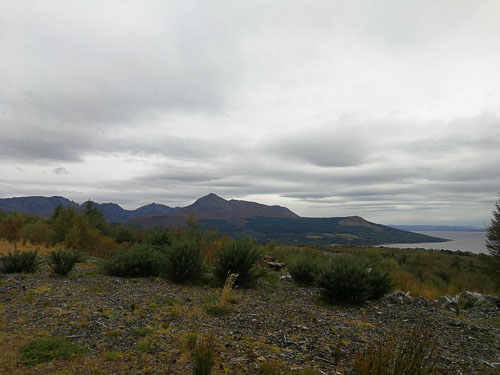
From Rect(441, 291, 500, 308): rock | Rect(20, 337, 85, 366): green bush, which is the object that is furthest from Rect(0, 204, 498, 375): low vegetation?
Rect(441, 291, 500, 308): rock

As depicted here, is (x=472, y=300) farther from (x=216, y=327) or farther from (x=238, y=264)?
(x=216, y=327)

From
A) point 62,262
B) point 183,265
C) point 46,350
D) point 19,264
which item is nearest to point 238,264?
point 183,265

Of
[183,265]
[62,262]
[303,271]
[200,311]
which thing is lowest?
[200,311]

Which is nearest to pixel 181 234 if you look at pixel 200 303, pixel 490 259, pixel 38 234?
pixel 38 234

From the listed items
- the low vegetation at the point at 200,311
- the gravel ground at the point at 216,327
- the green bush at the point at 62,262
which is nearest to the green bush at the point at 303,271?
the low vegetation at the point at 200,311

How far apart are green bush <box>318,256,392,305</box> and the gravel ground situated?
32cm

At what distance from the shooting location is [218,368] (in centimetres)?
363

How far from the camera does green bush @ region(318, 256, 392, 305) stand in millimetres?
7457

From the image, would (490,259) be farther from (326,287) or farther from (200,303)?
(200,303)

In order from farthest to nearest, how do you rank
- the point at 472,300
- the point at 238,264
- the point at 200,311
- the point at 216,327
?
the point at 238,264, the point at 472,300, the point at 200,311, the point at 216,327

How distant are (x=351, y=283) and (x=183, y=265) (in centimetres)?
501

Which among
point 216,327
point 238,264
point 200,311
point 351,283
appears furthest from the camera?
point 238,264

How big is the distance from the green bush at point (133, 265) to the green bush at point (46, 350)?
18.0 feet

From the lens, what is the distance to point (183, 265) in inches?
353
